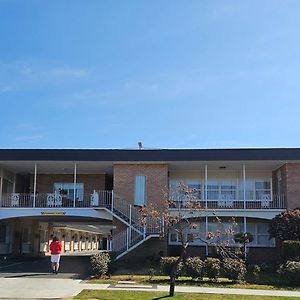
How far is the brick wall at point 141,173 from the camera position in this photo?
2944cm

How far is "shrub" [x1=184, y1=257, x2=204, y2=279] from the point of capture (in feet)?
63.7

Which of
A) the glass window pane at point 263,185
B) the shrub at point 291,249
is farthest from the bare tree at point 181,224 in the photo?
the glass window pane at point 263,185

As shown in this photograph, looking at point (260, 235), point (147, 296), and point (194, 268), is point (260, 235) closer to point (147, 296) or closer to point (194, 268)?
point (194, 268)

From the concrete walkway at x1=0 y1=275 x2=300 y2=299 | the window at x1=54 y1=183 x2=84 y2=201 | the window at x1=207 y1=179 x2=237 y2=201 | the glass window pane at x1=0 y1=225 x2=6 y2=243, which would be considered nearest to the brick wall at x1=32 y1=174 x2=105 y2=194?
the window at x1=54 y1=183 x2=84 y2=201

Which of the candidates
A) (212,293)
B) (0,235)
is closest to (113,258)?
(212,293)

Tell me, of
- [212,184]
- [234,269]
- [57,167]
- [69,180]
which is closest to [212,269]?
[234,269]

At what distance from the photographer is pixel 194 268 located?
19391mm

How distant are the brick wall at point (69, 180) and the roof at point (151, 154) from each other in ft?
18.5

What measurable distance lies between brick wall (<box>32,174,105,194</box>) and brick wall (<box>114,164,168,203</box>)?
5.07m

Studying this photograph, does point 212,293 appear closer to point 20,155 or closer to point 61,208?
point 61,208

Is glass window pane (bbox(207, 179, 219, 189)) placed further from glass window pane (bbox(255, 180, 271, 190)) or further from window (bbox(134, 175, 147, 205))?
window (bbox(134, 175, 147, 205))

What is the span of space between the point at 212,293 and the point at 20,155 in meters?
16.8

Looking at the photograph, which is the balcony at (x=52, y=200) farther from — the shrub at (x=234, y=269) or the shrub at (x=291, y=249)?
the shrub at (x=234, y=269)

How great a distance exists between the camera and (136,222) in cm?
2830
